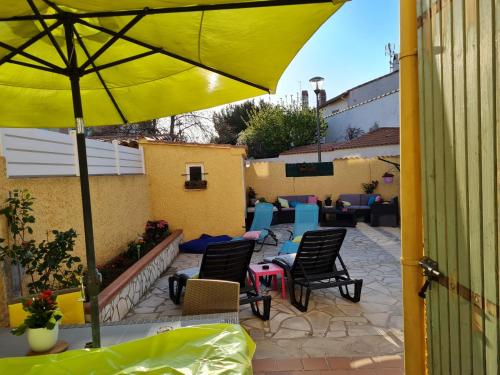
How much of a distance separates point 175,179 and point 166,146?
0.96 m

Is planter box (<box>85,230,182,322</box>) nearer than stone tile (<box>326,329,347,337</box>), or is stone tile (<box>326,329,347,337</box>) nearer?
stone tile (<box>326,329,347,337</box>)

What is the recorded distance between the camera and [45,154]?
4371 millimetres

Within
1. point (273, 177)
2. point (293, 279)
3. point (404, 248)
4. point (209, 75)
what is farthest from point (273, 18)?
point (273, 177)

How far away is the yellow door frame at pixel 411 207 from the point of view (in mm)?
2262

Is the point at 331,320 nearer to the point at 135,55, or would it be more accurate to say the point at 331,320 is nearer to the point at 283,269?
the point at 283,269

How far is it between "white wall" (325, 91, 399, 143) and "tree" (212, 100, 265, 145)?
6.75m

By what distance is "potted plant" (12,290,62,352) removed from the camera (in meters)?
2.43

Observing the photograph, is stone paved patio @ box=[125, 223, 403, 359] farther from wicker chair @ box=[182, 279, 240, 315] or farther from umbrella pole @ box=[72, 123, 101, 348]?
umbrella pole @ box=[72, 123, 101, 348]

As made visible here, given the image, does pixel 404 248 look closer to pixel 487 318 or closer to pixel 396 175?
pixel 487 318

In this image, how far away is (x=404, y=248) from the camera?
7.76ft

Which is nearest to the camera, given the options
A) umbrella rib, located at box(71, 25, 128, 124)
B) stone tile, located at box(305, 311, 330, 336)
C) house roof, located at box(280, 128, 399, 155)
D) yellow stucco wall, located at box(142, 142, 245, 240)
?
umbrella rib, located at box(71, 25, 128, 124)

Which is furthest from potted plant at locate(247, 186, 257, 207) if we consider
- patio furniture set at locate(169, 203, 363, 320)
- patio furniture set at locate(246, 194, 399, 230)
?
patio furniture set at locate(169, 203, 363, 320)

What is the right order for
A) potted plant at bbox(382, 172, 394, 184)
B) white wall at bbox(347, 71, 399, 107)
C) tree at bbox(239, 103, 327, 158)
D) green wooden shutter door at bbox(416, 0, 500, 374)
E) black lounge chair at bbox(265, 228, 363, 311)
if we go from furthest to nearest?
1. white wall at bbox(347, 71, 399, 107)
2. tree at bbox(239, 103, 327, 158)
3. potted plant at bbox(382, 172, 394, 184)
4. black lounge chair at bbox(265, 228, 363, 311)
5. green wooden shutter door at bbox(416, 0, 500, 374)

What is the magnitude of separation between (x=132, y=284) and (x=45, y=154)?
89.4 inches
